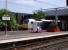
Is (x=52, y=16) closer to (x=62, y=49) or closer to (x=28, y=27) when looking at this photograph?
(x=28, y=27)

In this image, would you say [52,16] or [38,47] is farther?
[52,16]

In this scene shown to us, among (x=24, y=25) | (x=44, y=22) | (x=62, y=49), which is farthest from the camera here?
(x=44, y=22)

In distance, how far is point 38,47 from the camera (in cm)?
1639

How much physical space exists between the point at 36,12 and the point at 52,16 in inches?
260

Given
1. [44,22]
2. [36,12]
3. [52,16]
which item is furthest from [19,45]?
[36,12]

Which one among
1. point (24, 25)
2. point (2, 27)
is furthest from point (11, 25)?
point (24, 25)

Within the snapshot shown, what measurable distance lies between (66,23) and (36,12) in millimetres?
13104

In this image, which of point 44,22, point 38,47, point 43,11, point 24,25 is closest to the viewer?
point 38,47

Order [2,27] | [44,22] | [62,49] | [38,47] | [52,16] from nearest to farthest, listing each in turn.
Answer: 1. [38,47]
2. [62,49]
3. [2,27]
4. [44,22]
5. [52,16]

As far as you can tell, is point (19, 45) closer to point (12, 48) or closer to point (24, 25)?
point (12, 48)

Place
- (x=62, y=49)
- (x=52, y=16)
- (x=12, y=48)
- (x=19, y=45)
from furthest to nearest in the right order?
(x=52, y=16)
(x=62, y=49)
(x=19, y=45)
(x=12, y=48)

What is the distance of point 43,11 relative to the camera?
70.5m

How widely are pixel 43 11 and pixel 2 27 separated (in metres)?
26.5

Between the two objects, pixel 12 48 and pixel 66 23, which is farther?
pixel 66 23
